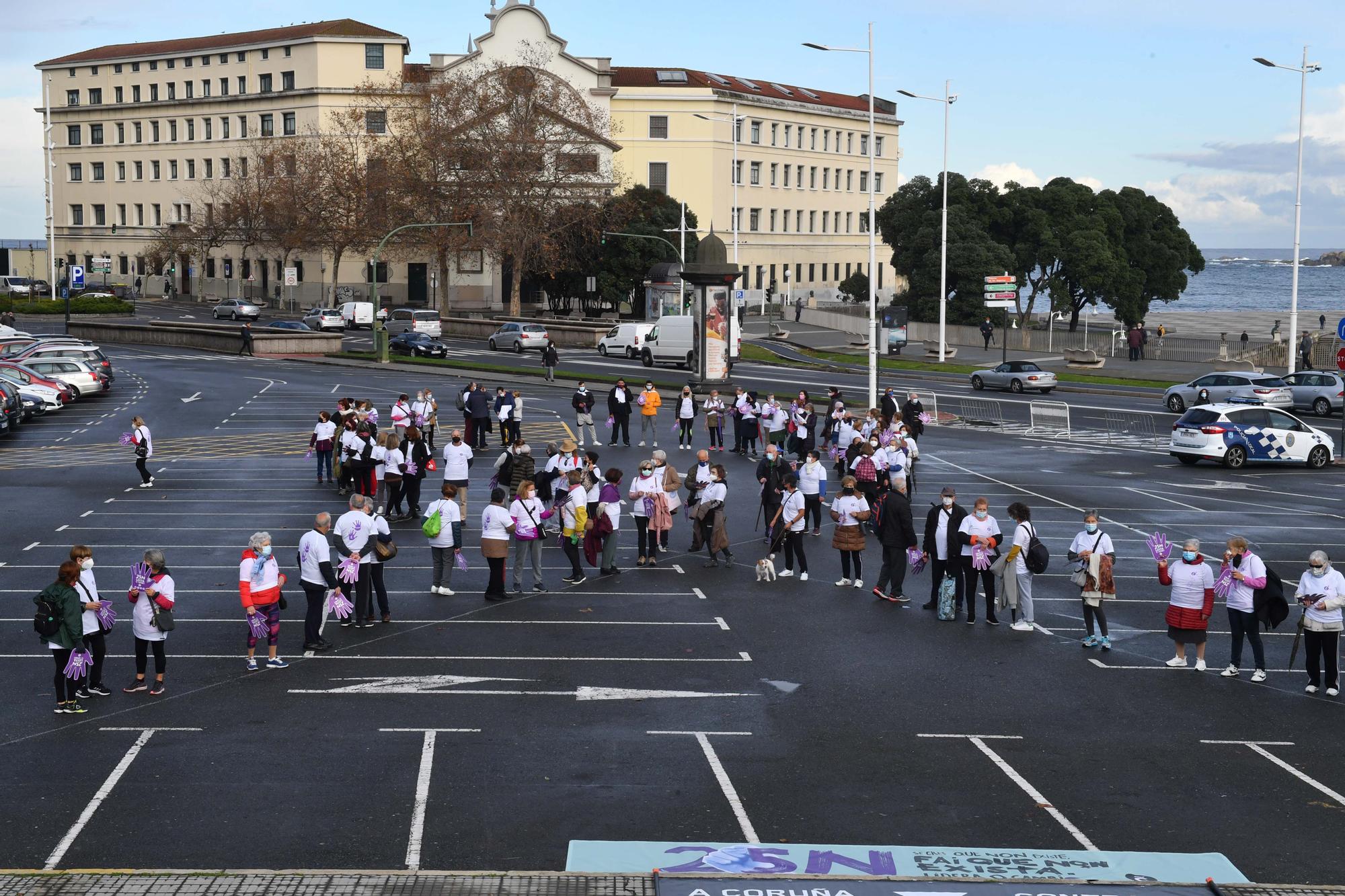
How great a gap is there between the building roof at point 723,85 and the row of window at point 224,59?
734 inches

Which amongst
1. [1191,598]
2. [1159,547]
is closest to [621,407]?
[1159,547]

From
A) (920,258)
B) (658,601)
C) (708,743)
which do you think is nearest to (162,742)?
(708,743)

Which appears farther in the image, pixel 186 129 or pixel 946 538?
pixel 186 129

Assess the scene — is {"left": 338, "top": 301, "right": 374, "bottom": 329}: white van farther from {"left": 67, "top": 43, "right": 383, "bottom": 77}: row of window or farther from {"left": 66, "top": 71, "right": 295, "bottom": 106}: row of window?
{"left": 66, "top": 71, "right": 295, "bottom": 106}: row of window

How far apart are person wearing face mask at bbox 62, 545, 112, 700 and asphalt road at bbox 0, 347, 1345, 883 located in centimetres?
22

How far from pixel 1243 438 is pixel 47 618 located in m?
27.4

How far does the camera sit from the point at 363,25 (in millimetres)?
106312

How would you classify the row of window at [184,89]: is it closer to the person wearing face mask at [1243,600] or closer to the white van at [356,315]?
the white van at [356,315]

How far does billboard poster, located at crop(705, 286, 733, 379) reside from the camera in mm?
46219

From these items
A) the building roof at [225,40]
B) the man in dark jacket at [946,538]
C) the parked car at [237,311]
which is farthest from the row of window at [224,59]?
the man in dark jacket at [946,538]

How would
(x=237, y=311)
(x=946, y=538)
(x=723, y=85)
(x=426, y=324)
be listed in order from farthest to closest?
(x=723, y=85), (x=237, y=311), (x=426, y=324), (x=946, y=538)

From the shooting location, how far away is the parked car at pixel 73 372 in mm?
43781

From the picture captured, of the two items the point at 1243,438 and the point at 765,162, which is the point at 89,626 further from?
the point at 765,162

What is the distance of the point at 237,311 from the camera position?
3430 inches
